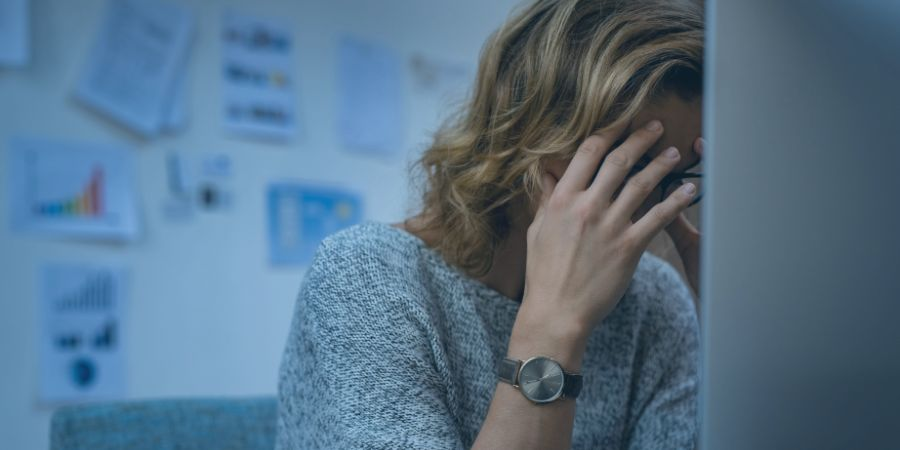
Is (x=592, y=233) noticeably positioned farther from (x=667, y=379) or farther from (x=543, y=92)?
(x=667, y=379)

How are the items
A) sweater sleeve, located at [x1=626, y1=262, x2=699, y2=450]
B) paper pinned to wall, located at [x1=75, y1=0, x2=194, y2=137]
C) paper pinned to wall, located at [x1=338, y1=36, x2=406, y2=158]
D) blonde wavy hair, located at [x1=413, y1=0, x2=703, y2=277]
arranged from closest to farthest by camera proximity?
blonde wavy hair, located at [x1=413, y1=0, x2=703, y2=277] → sweater sleeve, located at [x1=626, y1=262, x2=699, y2=450] → paper pinned to wall, located at [x1=75, y1=0, x2=194, y2=137] → paper pinned to wall, located at [x1=338, y1=36, x2=406, y2=158]

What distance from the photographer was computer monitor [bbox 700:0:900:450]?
0.41m

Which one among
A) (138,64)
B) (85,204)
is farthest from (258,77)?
(85,204)

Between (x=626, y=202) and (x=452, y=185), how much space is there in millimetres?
228

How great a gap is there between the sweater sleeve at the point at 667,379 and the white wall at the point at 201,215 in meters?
0.52

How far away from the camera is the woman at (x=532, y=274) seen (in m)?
0.73

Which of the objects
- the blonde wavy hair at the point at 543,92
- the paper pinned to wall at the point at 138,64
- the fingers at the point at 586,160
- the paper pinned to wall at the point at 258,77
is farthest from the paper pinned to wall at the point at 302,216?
the fingers at the point at 586,160

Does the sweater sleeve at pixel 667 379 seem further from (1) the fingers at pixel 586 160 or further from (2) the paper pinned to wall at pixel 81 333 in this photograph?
(2) the paper pinned to wall at pixel 81 333

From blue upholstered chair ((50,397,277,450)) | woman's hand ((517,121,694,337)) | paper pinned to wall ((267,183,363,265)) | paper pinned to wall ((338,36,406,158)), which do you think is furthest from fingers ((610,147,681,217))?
paper pinned to wall ((338,36,406,158))

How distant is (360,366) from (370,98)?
129cm

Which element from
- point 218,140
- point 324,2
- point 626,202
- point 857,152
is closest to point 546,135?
point 626,202

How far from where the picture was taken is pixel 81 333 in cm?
151

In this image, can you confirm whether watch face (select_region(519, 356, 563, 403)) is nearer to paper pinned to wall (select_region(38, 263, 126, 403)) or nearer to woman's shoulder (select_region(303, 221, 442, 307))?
woman's shoulder (select_region(303, 221, 442, 307))

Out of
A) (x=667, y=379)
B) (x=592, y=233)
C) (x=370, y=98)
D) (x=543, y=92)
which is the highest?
(x=543, y=92)
